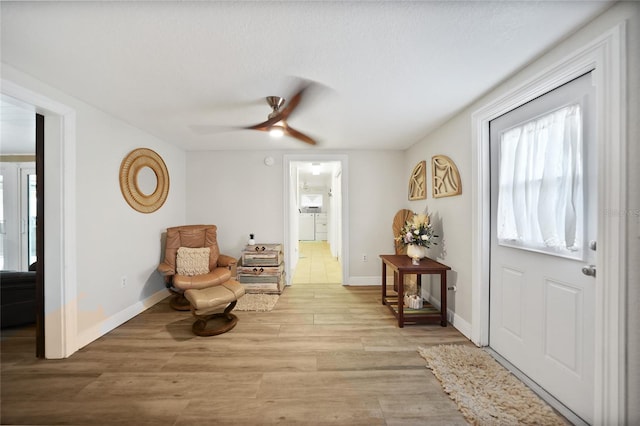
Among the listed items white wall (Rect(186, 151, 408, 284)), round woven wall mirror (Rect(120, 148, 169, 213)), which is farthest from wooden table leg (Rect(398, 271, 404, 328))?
round woven wall mirror (Rect(120, 148, 169, 213))

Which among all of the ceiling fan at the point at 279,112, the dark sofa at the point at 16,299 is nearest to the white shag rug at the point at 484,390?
the ceiling fan at the point at 279,112

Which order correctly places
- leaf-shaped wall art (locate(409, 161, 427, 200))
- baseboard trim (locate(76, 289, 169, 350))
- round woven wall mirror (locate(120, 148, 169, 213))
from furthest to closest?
1. leaf-shaped wall art (locate(409, 161, 427, 200))
2. round woven wall mirror (locate(120, 148, 169, 213))
3. baseboard trim (locate(76, 289, 169, 350))

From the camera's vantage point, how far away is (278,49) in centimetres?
147

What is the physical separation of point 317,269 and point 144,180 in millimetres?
3603

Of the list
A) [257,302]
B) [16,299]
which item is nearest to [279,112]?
[257,302]

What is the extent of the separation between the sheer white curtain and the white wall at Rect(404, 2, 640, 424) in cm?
A: 27

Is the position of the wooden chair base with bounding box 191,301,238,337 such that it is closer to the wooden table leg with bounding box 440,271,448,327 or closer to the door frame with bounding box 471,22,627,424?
the wooden table leg with bounding box 440,271,448,327

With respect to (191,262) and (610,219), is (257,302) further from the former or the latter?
(610,219)

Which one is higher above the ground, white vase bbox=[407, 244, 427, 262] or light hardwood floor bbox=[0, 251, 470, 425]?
white vase bbox=[407, 244, 427, 262]

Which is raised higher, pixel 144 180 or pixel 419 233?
pixel 144 180

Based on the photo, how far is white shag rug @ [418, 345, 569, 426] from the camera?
1439mm

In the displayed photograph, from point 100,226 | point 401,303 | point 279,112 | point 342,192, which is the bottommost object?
point 401,303

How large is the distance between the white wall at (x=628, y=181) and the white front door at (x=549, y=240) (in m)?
0.20

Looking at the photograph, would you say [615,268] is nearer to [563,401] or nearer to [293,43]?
[563,401]
